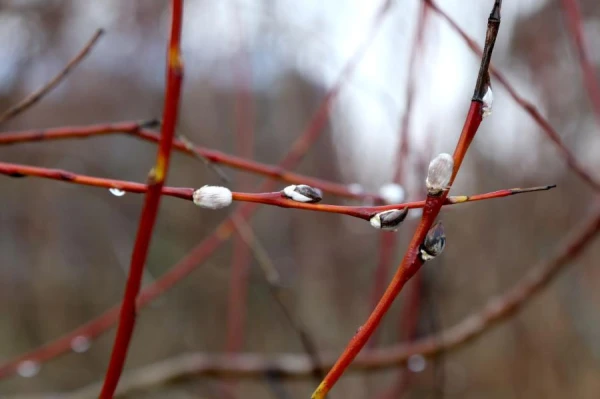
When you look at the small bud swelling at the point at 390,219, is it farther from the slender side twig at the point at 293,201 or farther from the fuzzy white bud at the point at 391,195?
the fuzzy white bud at the point at 391,195

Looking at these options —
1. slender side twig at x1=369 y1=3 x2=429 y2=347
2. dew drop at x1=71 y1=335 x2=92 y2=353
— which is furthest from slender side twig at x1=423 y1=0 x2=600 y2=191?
dew drop at x1=71 y1=335 x2=92 y2=353

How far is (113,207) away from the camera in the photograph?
9.14ft

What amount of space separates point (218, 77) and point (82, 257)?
4.54 ft

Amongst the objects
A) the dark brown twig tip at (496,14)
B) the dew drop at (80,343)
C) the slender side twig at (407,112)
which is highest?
the slender side twig at (407,112)

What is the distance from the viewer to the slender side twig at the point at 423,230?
0.18 meters

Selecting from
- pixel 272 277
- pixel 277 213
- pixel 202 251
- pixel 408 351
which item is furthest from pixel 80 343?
pixel 277 213

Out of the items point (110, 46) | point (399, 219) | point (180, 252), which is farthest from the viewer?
point (180, 252)

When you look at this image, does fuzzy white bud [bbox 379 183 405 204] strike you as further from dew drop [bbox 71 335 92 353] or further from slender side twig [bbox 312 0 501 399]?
dew drop [bbox 71 335 92 353]

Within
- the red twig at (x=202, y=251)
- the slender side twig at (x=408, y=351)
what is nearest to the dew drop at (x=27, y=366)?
the red twig at (x=202, y=251)

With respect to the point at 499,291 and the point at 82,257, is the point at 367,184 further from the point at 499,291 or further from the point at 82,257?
the point at 82,257

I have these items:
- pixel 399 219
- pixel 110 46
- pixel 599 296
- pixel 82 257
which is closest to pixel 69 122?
pixel 110 46

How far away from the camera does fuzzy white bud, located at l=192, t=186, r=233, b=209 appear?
0.72ft

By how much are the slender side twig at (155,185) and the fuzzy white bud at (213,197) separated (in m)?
0.05

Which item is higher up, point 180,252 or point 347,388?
point 180,252
